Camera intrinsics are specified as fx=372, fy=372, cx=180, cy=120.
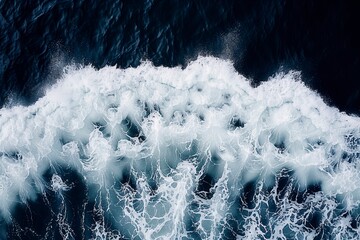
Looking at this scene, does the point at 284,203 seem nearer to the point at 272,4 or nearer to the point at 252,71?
the point at 252,71

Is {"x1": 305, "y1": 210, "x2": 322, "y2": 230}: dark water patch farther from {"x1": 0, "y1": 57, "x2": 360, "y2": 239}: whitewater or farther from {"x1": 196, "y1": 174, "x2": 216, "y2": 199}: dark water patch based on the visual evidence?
{"x1": 196, "y1": 174, "x2": 216, "y2": 199}: dark water patch

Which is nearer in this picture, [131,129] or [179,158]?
[179,158]

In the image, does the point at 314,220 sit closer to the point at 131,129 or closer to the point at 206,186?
the point at 206,186

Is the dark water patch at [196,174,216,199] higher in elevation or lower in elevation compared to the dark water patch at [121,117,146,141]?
lower

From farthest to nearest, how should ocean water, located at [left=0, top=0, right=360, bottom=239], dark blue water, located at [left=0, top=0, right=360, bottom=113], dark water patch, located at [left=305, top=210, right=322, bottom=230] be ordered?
dark blue water, located at [left=0, top=0, right=360, bottom=113], ocean water, located at [left=0, top=0, right=360, bottom=239], dark water patch, located at [left=305, top=210, right=322, bottom=230]

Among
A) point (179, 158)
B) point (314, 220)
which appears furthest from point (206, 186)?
point (314, 220)

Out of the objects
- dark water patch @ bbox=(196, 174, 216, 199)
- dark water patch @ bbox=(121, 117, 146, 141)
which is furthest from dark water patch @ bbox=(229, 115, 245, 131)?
dark water patch @ bbox=(121, 117, 146, 141)

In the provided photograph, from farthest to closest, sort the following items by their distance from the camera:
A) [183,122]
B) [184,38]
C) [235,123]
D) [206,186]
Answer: [184,38]
[183,122]
[235,123]
[206,186]
